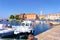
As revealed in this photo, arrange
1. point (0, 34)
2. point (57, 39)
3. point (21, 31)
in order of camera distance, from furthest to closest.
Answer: point (21, 31) < point (0, 34) < point (57, 39)

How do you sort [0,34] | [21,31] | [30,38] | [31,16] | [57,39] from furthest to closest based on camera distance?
[31,16]
[21,31]
[0,34]
[57,39]
[30,38]

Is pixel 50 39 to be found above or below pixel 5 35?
above

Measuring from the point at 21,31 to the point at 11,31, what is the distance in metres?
1.65

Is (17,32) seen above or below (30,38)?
below

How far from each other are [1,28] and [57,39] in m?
11.5

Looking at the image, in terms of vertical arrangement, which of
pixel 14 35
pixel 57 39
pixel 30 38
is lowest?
pixel 14 35

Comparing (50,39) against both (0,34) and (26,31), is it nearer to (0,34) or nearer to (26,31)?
(0,34)

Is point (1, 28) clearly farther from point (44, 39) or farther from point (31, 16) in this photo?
point (31, 16)

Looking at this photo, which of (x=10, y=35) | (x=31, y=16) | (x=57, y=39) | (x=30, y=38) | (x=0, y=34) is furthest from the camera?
(x=31, y=16)

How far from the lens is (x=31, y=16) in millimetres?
105688

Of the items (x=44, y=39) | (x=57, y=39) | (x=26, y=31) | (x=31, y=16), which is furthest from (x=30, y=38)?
(x=31, y=16)

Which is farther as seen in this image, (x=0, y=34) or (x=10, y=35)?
(x=10, y=35)

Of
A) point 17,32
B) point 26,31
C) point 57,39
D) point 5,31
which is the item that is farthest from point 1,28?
point 57,39

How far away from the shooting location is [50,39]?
696cm
